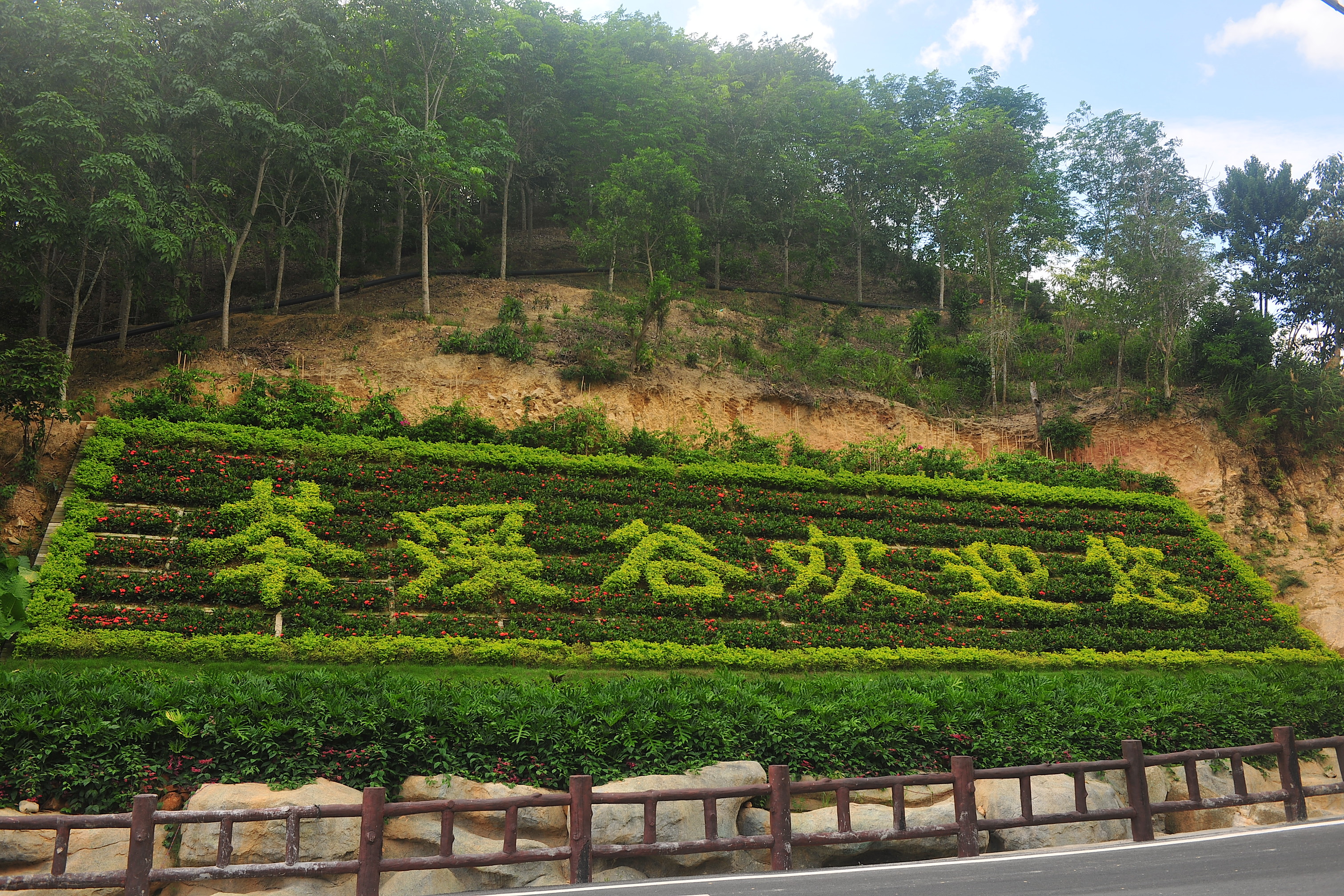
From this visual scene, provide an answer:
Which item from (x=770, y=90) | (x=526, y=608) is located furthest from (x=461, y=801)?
(x=770, y=90)

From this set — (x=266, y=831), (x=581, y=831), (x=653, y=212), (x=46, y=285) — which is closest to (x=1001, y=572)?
(x=581, y=831)

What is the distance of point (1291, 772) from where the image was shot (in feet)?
28.4

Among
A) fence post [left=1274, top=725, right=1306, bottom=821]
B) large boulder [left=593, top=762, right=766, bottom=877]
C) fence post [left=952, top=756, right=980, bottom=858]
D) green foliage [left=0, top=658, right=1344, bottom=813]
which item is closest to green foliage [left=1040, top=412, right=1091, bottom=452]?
green foliage [left=0, top=658, right=1344, bottom=813]

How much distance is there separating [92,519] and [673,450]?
35.4 ft

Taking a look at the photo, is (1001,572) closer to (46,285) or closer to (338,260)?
(338,260)

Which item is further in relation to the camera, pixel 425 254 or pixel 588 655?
pixel 425 254

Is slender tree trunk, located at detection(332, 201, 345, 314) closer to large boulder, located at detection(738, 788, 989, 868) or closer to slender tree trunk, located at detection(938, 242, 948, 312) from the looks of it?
large boulder, located at detection(738, 788, 989, 868)

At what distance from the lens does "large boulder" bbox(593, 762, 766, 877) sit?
7.47m

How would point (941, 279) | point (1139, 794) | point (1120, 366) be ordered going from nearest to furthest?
1. point (1139, 794)
2. point (1120, 366)
3. point (941, 279)

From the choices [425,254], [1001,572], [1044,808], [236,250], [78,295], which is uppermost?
[425,254]

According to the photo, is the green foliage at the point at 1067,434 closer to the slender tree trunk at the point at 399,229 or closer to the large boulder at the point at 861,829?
the large boulder at the point at 861,829

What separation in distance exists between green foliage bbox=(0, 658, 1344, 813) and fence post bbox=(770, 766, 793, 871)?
1539mm

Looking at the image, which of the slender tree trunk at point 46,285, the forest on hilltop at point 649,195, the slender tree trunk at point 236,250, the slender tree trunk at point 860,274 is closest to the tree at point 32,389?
the forest on hilltop at point 649,195

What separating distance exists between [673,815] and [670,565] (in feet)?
24.0
